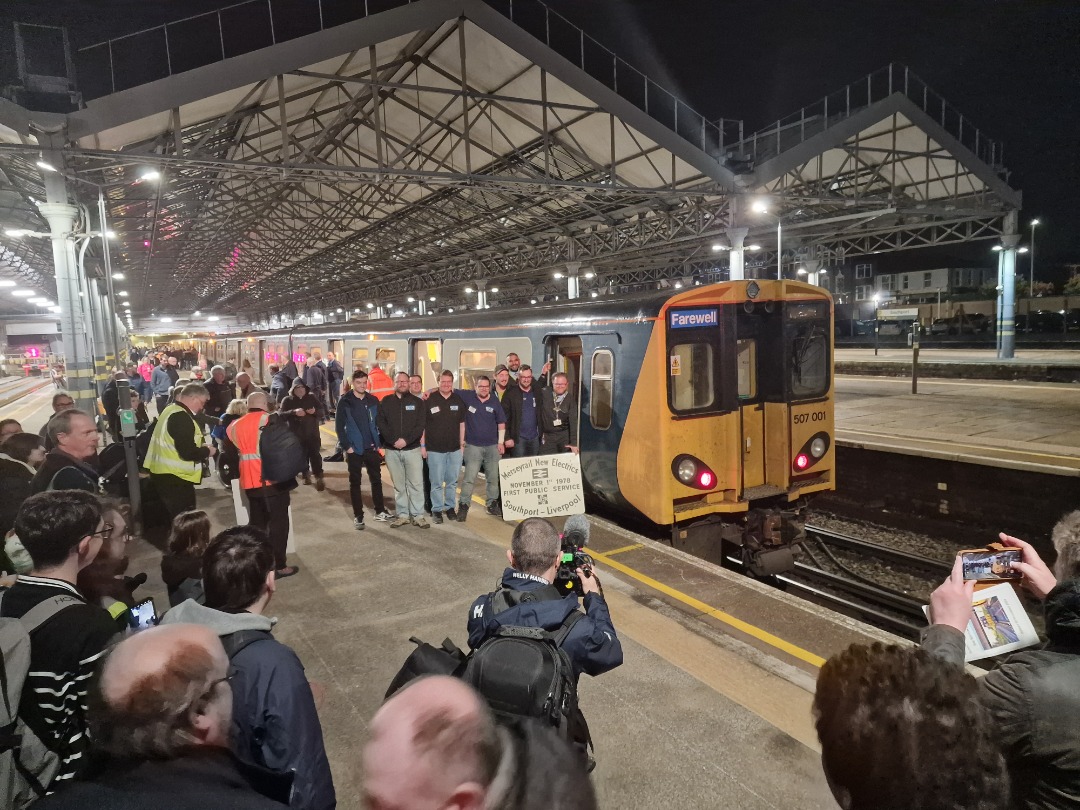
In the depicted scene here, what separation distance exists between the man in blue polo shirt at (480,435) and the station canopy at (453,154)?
282 inches

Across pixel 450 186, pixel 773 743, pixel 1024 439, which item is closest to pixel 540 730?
pixel 773 743

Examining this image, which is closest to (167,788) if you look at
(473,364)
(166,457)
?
(166,457)

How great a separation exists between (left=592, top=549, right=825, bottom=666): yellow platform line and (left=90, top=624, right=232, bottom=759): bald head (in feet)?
11.6

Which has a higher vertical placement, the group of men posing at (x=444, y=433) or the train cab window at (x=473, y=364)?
the train cab window at (x=473, y=364)

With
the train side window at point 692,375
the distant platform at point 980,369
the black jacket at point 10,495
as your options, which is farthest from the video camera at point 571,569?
the distant platform at point 980,369

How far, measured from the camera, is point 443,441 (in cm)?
742

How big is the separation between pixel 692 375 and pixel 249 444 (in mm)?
4244

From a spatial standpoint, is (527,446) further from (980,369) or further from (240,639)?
(980,369)

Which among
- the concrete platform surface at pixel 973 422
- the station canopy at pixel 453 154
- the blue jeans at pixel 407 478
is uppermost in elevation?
the station canopy at pixel 453 154

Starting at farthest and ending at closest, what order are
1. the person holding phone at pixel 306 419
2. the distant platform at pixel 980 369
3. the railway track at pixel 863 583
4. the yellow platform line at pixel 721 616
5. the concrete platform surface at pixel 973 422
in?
the distant platform at pixel 980 369 < the concrete platform surface at pixel 973 422 < the person holding phone at pixel 306 419 < the railway track at pixel 863 583 < the yellow platform line at pixel 721 616

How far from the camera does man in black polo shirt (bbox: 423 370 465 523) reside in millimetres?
7352

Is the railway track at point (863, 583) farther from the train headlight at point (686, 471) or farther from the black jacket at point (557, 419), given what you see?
→ the black jacket at point (557, 419)

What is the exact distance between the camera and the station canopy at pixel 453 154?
11031mm

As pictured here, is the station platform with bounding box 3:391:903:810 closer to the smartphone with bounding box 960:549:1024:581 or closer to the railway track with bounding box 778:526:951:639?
the smartphone with bounding box 960:549:1024:581
